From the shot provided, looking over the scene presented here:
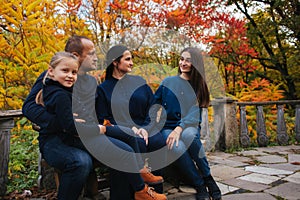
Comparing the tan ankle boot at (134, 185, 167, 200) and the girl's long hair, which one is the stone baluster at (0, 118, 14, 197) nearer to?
the tan ankle boot at (134, 185, 167, 200)

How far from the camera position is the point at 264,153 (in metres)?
3.57

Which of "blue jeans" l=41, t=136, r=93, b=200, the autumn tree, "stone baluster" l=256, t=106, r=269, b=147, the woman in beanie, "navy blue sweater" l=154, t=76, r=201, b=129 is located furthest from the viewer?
"stone baluster" l=256, t=106, r=269, b=147

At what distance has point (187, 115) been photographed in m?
2.18

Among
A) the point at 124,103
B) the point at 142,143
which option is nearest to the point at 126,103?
the point at 124,103

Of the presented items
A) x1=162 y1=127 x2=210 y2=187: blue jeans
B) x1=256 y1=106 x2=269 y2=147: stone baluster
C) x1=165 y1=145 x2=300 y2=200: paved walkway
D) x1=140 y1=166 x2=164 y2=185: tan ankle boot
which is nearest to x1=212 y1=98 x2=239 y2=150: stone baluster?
x1=165 y1=145 x2=300 y2=200: paved walkway

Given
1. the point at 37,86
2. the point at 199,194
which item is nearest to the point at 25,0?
the point at 37,86

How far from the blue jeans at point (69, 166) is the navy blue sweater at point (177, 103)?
2.89ft

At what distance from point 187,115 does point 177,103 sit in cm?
14

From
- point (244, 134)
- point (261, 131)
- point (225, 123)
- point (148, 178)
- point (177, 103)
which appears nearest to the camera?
point (148, 178)

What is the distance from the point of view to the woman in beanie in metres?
1.88

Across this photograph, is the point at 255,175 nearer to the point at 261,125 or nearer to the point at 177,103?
the point at 177,103

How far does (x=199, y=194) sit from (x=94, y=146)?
2.90 ft

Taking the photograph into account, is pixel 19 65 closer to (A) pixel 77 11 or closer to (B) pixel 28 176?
(B) pixel 28 176

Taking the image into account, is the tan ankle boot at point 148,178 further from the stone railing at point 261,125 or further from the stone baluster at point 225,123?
the stone railing at point 261,125
